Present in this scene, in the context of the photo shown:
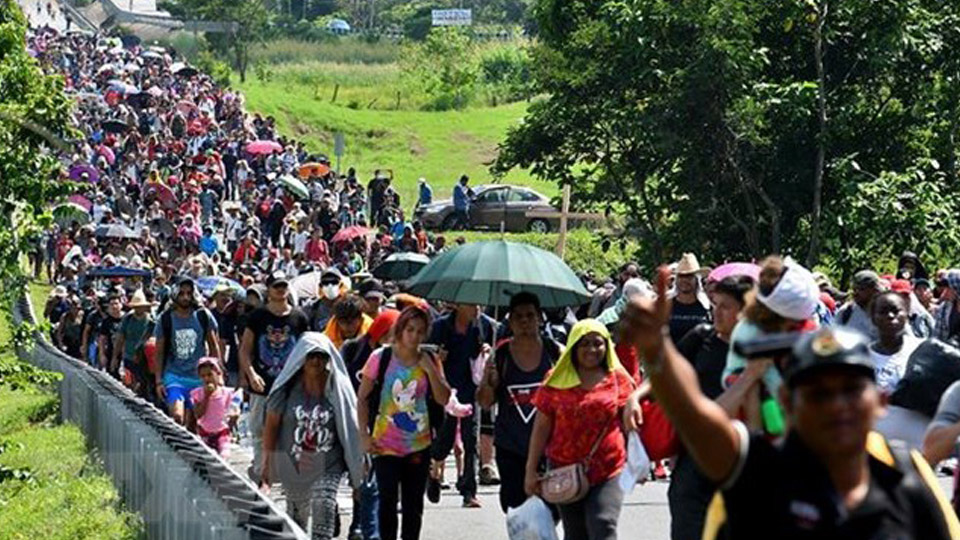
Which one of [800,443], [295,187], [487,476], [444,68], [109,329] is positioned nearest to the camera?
[800,443]

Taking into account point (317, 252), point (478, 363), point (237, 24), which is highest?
point (478, 363)

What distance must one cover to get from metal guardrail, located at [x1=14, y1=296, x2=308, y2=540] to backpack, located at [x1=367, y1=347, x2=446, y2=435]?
2.99 feet

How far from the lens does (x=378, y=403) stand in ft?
40.8

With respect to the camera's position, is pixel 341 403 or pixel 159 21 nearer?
pixel 341 403

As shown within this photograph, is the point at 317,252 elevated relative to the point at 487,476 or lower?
lower

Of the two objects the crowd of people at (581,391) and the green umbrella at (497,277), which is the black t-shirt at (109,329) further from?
the green umbrella at (497,277)

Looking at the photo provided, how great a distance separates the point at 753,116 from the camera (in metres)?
28.1

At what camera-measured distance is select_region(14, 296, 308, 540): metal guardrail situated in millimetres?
9430

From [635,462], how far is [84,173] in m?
36.3

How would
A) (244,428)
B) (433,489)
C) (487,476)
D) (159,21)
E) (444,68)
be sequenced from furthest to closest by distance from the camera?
(159,21), (444,68), (244,428), (487,476), (433,489)

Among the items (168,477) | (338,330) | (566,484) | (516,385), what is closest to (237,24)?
(338,330)

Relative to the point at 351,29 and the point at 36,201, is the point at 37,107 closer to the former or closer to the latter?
the point at 36,201

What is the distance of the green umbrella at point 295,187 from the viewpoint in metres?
48.3

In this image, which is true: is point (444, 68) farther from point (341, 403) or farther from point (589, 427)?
point (589, 427)
